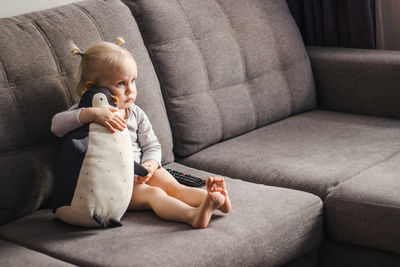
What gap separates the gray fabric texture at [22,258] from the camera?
1.47 metres

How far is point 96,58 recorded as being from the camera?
1.74 metres

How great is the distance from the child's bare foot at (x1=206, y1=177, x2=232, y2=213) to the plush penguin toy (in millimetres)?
221

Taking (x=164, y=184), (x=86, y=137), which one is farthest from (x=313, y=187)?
(x=86, y=137)

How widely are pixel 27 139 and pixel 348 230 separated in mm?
1010

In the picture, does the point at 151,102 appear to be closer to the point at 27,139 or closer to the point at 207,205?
the point at 27,139

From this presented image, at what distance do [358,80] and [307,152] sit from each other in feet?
2.02

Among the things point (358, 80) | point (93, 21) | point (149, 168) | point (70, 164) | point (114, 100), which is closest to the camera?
point (70, 164)

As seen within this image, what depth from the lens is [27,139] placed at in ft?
5.87

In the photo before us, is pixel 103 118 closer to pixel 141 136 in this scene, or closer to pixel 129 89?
pixel 129 89

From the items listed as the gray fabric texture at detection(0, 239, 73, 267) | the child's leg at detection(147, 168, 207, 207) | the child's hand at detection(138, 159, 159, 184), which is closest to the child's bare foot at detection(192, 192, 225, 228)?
the child's leg at detection(147, 168, 207, 207)

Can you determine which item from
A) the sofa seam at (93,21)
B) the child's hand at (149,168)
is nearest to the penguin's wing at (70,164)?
the child's hand at (149,168)

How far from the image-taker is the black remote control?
191 cm

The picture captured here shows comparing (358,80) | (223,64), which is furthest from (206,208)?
(358,80)

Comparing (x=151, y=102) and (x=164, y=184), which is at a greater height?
(x=151, y=102)
